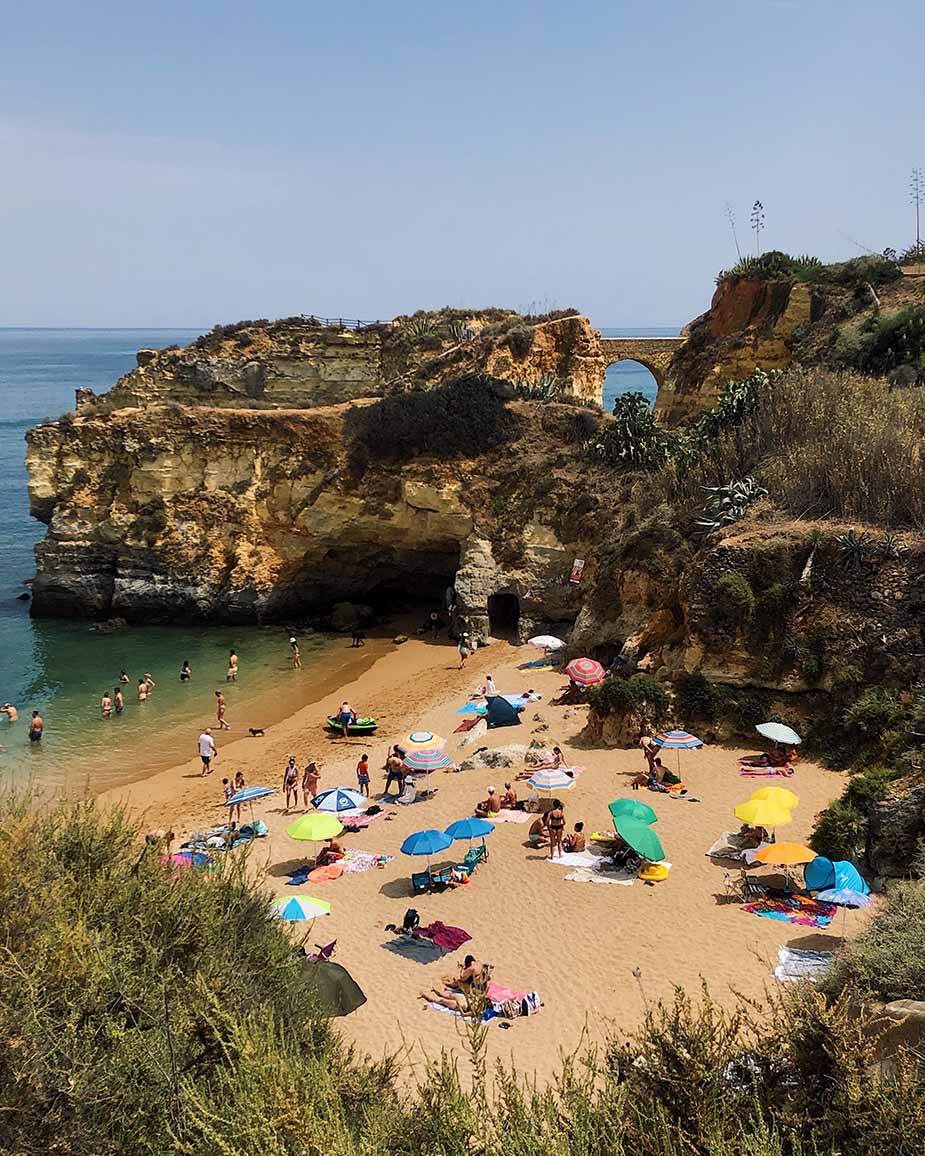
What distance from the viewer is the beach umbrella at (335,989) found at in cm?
1031

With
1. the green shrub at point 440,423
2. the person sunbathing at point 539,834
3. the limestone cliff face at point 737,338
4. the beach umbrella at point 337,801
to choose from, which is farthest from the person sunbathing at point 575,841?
the limestone cliff face at point 737,338

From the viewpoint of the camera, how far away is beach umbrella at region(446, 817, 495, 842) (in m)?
15.4

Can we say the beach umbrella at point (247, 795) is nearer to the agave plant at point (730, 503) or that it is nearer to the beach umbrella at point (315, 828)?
the beach umbrella at point (315, 828)

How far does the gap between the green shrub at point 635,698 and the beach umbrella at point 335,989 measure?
1041 cm

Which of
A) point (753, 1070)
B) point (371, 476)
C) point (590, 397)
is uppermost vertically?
point (590, 397)

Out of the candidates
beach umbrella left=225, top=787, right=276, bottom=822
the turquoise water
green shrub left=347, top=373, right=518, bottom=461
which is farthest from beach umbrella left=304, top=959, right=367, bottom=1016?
green shrub left=347, top=373, right=518, bottom=461

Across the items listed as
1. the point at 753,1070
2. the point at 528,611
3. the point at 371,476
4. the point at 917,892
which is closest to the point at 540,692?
the point at 528,611

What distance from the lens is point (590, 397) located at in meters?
39.8

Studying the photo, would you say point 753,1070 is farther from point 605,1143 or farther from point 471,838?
point 471,838

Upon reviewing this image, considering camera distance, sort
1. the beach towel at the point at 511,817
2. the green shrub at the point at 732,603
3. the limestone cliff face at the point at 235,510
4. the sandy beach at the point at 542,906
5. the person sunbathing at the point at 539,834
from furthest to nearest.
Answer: the limestone cliff face at the point at 235,510, the green shrub at the point at 732,603, the beach towel at the point at 511,817, the person sunbathing at the point at 539,834, the sandy beach at the point at 542,906

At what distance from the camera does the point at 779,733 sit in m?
17.9

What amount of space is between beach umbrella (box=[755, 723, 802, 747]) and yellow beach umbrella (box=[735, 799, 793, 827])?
3410 mm

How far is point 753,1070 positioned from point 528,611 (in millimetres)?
24550

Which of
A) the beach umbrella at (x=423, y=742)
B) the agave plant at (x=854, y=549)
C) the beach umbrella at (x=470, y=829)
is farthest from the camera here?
the beach umbrella at (x=423, y=742)
